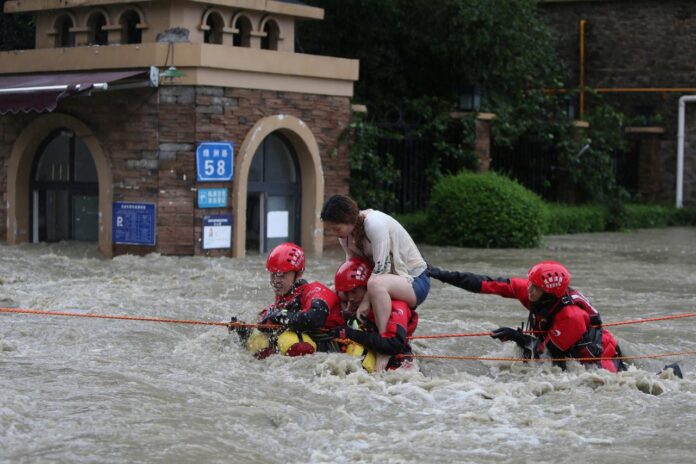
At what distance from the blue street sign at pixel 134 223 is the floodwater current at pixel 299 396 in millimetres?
3547

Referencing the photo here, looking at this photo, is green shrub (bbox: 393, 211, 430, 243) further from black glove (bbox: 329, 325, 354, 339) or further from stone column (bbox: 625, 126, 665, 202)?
black glove (bbox: 329, 325, 354, 339)

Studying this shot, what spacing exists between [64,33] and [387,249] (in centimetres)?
1105

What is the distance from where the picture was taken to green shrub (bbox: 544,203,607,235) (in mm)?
23625

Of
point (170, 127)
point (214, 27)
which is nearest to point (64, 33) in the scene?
point (214, 27)

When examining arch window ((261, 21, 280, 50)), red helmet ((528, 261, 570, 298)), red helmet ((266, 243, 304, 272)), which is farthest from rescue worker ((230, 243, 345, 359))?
arch window ((261, 21, 280, 50))

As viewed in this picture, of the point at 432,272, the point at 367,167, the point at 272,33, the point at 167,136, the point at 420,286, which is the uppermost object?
the point at 272,33

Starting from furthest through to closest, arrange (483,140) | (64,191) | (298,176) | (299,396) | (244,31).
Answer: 1. (483,140)
2. (298,176)
3. (64,191)
4. (244,31)
5. (299,396)

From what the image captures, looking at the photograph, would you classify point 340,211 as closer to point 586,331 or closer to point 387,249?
point 387,249

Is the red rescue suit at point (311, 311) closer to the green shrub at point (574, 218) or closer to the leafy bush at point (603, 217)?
the leafy bush at point (603, 217)

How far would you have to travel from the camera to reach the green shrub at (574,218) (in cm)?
2362

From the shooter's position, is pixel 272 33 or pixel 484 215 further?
pixel 484 215

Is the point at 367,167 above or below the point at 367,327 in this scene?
above

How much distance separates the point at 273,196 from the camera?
1906cm

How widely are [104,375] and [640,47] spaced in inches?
854
